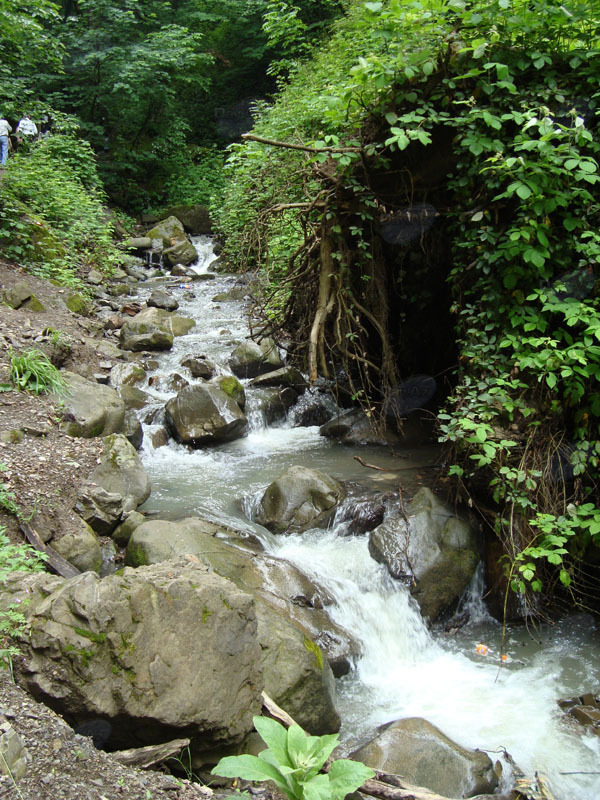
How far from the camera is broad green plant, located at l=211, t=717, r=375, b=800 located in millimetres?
2197

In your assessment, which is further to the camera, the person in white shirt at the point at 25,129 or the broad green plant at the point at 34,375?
the person in white shirt at the point at 25,129

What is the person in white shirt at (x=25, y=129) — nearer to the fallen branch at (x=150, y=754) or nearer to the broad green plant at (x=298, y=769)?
the fallen branch at (x=150, y=754)

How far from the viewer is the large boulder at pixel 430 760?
359 cm

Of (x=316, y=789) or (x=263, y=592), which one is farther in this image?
(x=263, y=592)

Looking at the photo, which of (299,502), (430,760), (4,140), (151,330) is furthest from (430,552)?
(4,140)

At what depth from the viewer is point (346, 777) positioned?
2.26 metres

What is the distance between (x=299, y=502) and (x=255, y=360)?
439 cm

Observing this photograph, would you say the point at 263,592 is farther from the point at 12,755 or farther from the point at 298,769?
the point at 12,755

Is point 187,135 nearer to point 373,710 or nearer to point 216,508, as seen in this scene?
point 216,508

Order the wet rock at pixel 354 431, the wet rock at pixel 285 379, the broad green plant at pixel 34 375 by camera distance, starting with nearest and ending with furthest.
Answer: the broad green plant at pixel 34 375, the wet rock at pixel 354 431, the wet rock at pixel 285 379

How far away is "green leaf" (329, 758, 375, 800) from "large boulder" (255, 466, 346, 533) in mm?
3719

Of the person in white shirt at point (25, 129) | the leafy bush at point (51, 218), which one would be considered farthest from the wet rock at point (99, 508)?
the person in white shirt at point (25, 129)

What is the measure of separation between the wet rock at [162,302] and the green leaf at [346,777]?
38.4 feet

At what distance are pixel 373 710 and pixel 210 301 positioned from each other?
11.3 m
